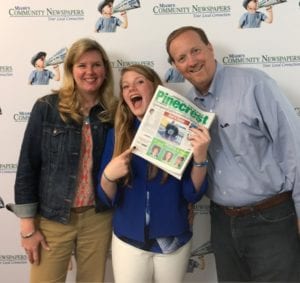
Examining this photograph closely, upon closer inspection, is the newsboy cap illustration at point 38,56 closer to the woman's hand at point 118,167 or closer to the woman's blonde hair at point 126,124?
the woman's blonde hair at point 126,124

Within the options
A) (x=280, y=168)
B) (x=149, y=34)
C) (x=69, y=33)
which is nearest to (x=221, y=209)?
(x=280, y=168)

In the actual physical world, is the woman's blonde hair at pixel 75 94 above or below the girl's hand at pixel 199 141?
above

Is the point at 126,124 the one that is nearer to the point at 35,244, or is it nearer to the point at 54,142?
the point at 54,142

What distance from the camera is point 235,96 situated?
1279 millimetres

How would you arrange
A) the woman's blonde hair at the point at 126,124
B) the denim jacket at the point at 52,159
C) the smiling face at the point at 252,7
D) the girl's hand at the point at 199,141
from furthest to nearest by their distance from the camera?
the smiling face at the point at 252,7
the denim jacket at the point at 52,159
the woman's blonde hair at the point at 126,124
the girl's hand at the point at 199,141

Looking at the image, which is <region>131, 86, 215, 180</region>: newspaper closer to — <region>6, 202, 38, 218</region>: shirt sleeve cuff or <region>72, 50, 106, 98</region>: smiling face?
<region>72, 50, 106, 98</region>: smiling face

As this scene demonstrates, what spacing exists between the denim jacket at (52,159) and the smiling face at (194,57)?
0.46 metres

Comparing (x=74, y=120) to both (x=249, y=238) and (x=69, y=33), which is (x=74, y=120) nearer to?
(x=69, y=33)

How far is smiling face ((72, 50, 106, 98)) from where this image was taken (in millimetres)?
1395

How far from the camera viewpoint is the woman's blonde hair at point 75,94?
55.2 inches

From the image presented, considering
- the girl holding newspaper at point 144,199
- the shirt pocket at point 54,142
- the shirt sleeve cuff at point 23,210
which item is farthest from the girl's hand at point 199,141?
the shirt sleeve cuff at point 23,210

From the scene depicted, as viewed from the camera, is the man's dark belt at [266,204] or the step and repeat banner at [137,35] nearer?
the man's dark belt at [266,204]

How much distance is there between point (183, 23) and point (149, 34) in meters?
0.18

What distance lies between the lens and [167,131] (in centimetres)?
125
